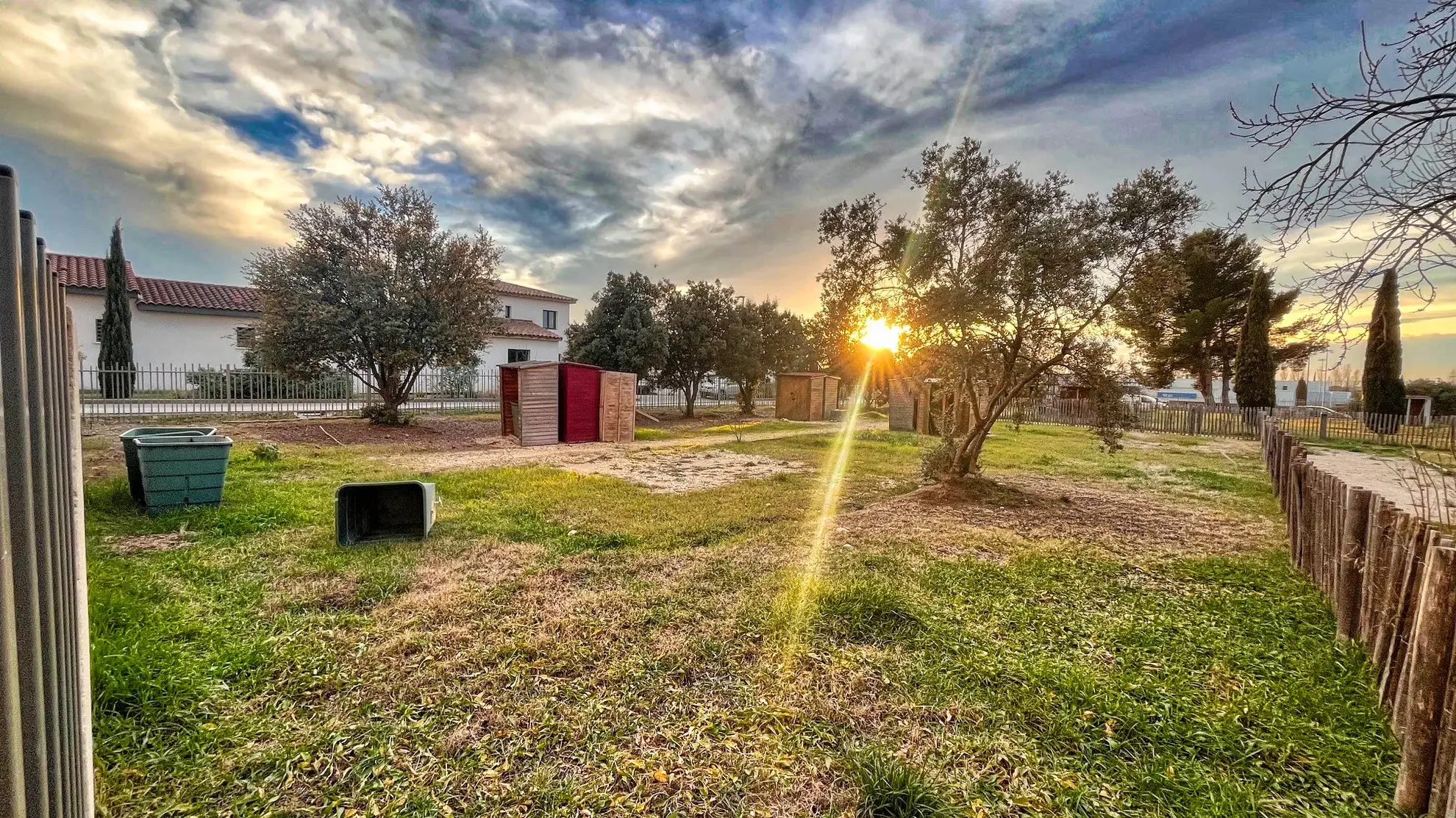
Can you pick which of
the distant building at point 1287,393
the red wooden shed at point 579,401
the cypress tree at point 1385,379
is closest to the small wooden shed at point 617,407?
the red wooden shed at point 579,401

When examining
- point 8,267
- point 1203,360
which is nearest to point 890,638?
point 8,267

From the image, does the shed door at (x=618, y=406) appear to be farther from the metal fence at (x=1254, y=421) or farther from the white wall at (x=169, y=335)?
the metal fence at (x=1254, y=421)

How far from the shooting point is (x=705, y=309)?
23.5 metres

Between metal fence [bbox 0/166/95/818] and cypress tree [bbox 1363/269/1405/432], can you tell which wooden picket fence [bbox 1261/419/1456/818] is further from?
cypress tree [bbox 1363/269/1405/432]

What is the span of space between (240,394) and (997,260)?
25290 millimetres

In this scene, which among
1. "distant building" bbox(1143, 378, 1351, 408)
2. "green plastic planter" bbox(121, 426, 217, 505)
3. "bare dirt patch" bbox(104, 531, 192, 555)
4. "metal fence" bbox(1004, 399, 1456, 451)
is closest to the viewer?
"bare dirt patch" bbox(104, 531, 192, 555)

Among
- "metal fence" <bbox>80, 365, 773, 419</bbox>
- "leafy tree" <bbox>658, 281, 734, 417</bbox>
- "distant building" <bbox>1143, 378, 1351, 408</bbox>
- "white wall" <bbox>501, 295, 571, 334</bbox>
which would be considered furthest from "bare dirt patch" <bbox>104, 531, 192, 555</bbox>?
"distant building" <bbox>1143, 378, 1351, 408</bbox>

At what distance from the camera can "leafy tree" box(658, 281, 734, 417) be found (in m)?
23.2

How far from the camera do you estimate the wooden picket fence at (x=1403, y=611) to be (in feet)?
6.79

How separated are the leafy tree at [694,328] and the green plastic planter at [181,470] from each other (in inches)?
659

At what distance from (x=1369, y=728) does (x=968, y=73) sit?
901 centimetres

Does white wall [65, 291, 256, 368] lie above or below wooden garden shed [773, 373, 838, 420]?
A: above

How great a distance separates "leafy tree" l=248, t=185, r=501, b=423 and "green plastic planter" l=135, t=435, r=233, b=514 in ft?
30.9

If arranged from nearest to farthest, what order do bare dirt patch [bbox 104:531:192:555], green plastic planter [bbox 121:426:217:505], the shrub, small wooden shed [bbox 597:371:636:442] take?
1. bare dirt patch [bbox 104:531:192:555]
2. green plastic planter [bbox 121:426:217:505]
3. the shrub
4. small wooden shed [bbox 597:371:636:442]
